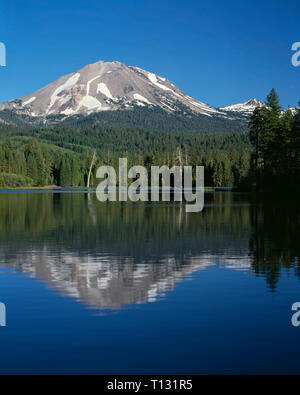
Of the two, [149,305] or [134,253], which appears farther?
[134,253]

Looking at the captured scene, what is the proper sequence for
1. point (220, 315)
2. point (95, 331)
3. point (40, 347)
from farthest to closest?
1. point (220, 315)
2. point (95, 331)
3. point (40, 347)

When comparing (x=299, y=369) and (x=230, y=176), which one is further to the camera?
(x=230, y=176)

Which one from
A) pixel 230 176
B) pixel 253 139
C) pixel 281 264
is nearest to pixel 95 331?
pixel 281 264

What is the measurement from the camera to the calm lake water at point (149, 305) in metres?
10.1

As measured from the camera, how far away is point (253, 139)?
104688 mm

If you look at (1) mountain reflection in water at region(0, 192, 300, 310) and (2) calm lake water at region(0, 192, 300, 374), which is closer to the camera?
(2) calm lake water at region(0, 192, 300, 374)

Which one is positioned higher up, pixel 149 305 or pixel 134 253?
pixel 134 253

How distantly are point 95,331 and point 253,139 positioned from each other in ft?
317

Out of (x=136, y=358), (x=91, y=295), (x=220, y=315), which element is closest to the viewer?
(x=136, y=358)

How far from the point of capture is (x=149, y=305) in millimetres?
14016

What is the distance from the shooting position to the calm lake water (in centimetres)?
1010

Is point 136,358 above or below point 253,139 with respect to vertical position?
below

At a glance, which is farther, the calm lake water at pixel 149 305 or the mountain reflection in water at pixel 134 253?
the mountain reflection in water at pixel 134 253
